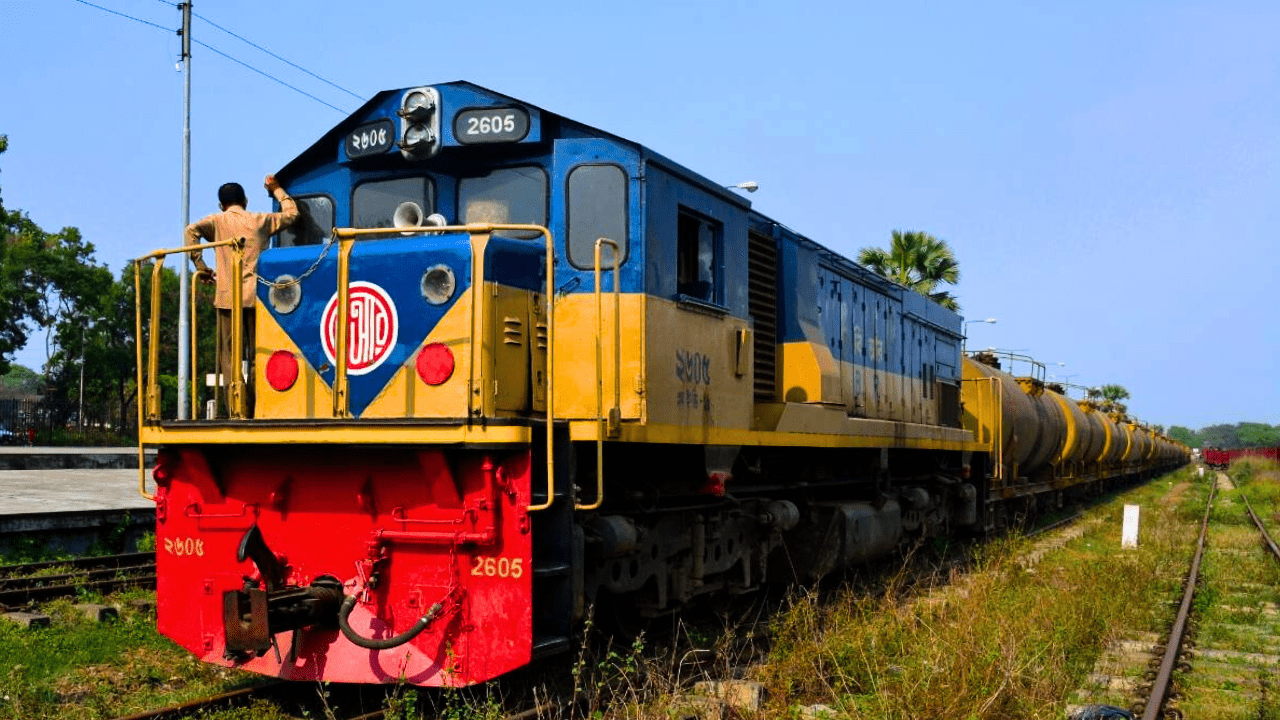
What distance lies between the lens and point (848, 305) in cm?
1102

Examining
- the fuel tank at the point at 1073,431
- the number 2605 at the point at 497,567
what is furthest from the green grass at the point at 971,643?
the fuel tank at the point at 1073,431

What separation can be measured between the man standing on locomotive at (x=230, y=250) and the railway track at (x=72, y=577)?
374 centimetres

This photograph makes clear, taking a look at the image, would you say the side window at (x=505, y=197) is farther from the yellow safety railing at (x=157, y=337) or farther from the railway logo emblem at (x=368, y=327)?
the yellow safety railing at (x=157, y=337)

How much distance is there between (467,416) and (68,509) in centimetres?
992

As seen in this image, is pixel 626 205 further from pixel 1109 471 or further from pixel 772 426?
pixel 1109 471

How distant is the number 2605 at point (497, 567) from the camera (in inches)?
219

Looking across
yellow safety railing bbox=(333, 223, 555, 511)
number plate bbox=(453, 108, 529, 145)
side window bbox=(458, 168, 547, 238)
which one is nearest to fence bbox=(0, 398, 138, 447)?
side window bbox=(458, 168, 547, 238)

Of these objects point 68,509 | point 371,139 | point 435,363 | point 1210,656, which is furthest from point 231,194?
point 68,509

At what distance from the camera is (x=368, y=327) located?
612 centimetres

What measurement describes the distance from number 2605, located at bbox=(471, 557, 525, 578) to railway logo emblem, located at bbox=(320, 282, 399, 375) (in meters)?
1.22

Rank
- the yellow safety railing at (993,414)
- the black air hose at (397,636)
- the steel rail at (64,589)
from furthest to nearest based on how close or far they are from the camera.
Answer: the yellow safety railing at (993,414)
the steel rail at (64,589)
the black air hose at (397,636)

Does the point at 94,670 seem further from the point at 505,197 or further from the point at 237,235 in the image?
the point at 505,197

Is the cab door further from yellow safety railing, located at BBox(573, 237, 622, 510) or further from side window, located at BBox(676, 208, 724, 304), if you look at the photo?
side window, located at BBox(676, 208, 724, 304)

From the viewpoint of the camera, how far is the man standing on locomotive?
21.7 feet
